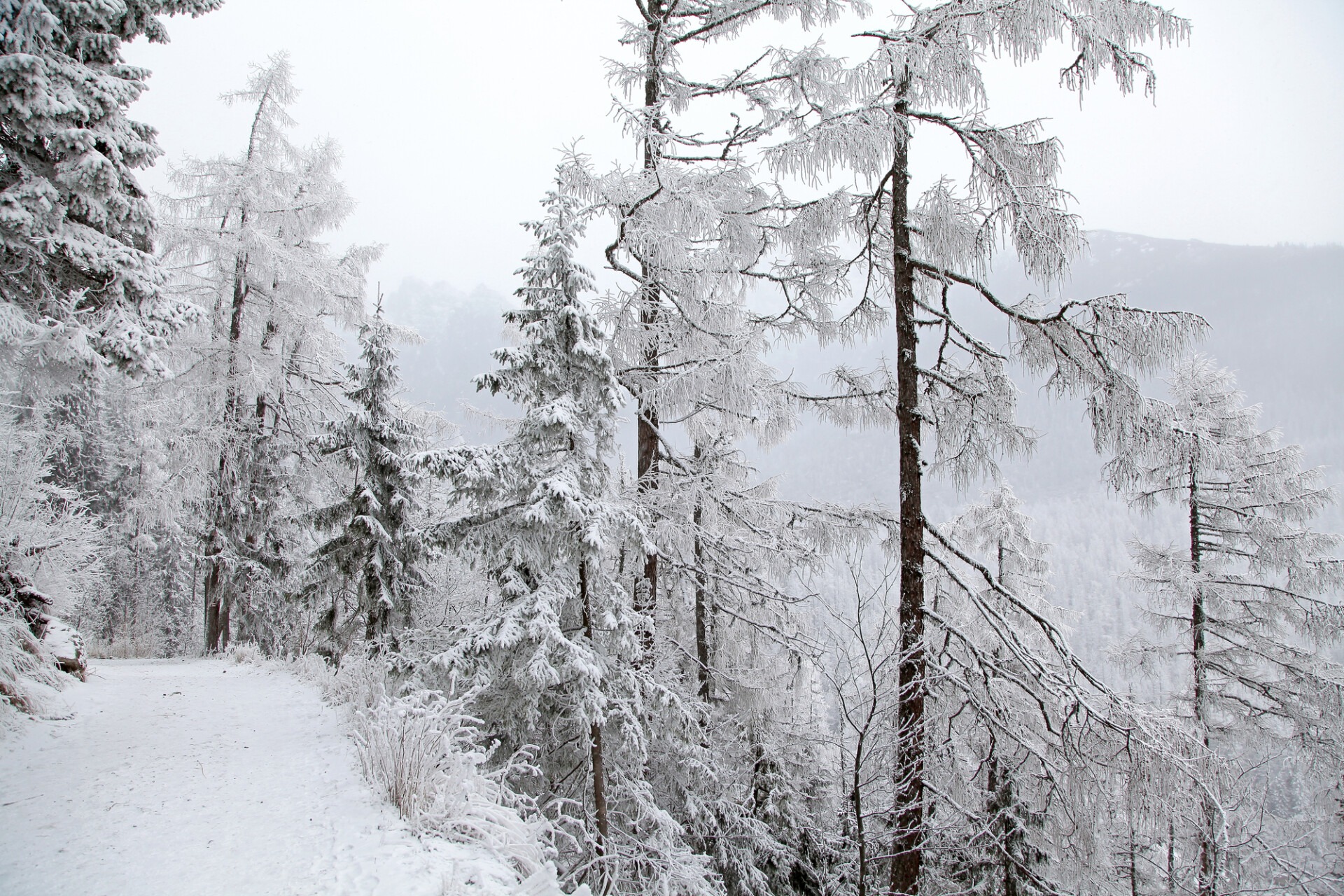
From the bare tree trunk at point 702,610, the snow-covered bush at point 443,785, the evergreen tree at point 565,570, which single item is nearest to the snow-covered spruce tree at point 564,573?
the evergreen tree at point 565,570

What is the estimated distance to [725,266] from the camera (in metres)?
7.43

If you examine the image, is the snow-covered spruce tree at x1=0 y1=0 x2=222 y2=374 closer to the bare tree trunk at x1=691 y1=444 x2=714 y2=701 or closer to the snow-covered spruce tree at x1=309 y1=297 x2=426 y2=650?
the bare tree trunk at x1=691 y1=444 x2=714 y2=701

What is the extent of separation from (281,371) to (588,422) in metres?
9.52

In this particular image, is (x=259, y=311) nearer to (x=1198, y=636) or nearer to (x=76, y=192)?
(x=76, y=192)

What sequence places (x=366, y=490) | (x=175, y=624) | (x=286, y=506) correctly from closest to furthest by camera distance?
(x=366, y=490) → (x=286, y=506) → (x=175, y=624)

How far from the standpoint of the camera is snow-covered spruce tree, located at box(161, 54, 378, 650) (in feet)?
38.8

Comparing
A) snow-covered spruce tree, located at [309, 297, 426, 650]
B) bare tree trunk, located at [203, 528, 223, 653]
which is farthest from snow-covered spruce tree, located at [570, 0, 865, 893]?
bare tree trunk, located at [203, 528, 223, 653]

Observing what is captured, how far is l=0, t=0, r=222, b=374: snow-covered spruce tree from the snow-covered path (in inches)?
123

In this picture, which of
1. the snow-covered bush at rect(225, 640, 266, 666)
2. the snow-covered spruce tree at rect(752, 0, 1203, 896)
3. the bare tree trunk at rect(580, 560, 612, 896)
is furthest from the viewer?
the snow-covered bush at rect(225, 640, 266, 666)

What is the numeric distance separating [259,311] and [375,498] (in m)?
5.87

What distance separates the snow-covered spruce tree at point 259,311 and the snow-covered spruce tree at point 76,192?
310 inches

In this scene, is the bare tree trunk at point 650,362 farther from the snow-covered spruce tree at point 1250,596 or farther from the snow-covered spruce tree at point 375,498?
the snow-covered spruce tree at point 1250,596

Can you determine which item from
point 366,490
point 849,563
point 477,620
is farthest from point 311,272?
point 849,563

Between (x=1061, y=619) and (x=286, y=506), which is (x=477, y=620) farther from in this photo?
(x=1061, y=619)
